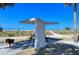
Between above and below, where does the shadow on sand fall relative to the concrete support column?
below

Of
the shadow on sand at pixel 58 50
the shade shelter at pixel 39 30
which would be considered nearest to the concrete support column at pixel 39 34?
the shade shelter at pixel 39 30

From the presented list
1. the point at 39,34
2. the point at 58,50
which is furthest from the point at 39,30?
the point at 58,50

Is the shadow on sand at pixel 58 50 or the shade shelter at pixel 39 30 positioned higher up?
the shade shelter at pixel 39 30

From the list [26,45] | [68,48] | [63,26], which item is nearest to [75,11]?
[63,26]

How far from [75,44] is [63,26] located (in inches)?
16.5

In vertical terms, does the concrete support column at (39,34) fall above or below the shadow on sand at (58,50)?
above

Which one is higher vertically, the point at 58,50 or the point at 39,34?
the point at 39,34

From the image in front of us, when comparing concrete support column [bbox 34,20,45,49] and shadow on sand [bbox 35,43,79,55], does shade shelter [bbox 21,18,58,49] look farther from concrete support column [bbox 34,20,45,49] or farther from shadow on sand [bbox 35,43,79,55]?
shadow on sand [bbox 35,43,79,55]

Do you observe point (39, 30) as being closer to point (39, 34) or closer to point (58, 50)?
point (39, 34)

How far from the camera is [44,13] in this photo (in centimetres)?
552

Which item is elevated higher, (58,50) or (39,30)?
(39,30)

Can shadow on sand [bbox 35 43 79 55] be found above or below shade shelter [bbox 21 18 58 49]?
below

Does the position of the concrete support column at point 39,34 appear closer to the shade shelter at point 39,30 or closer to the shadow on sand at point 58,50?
the shade shelter at point 39,30

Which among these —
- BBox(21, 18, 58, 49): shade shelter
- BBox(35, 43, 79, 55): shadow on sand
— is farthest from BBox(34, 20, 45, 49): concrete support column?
BBox(35, 43, 79, 55): shadow on sand
